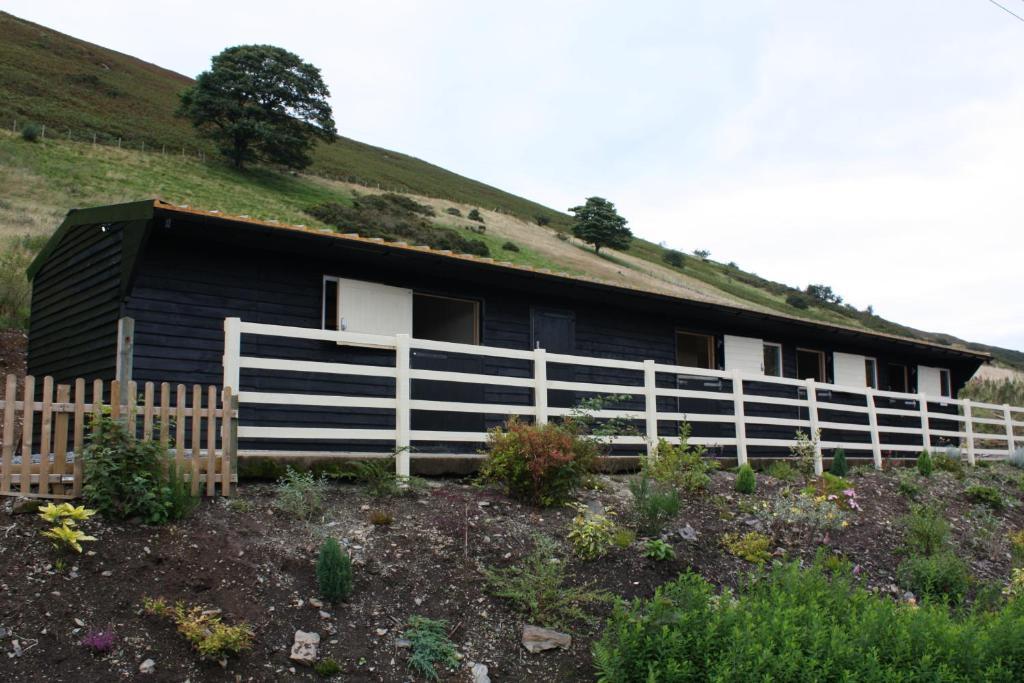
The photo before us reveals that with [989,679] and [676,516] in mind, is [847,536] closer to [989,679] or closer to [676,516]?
[676,516]

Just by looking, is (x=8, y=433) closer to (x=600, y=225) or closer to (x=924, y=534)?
(x=924, y=534)

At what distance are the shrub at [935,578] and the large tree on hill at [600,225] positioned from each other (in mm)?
68326

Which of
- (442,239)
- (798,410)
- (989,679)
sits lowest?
(989,679)

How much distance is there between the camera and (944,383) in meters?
22.2

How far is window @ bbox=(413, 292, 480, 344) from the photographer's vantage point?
15016mm

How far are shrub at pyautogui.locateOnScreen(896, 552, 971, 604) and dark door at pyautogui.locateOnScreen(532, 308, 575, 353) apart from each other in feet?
21.1

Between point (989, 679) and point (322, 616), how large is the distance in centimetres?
449

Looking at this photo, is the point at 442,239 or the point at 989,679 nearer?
the point at 989,679

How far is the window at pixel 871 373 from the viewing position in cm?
1973

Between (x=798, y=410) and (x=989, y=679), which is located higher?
(x=798, y=410)

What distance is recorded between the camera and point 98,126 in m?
57.9

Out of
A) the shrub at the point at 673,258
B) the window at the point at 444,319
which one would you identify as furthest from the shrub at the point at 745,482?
the shrub at the point at 673,258

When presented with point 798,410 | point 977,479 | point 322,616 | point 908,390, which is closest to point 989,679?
point 322,616

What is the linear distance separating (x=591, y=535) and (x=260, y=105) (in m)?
59.1
